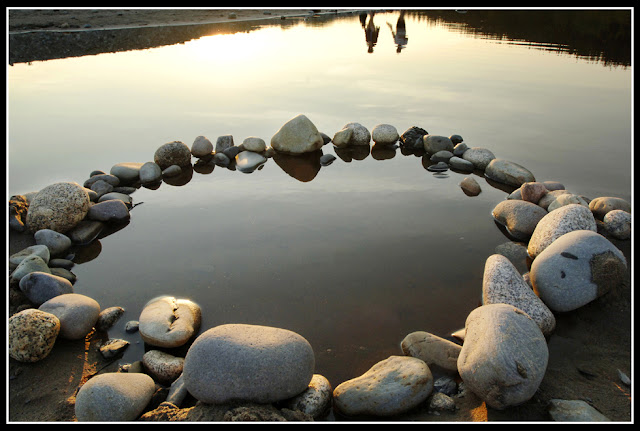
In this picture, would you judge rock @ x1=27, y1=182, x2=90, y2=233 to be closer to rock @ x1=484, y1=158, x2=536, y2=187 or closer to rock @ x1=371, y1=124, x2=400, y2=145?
rock @ x1=371, y1=124, x2=400, y2=145

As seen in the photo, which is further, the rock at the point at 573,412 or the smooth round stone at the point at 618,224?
the smooth round stone at the point at 618,224

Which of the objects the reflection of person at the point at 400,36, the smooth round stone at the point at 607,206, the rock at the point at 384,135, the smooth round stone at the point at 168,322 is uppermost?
the reflection of person at the point at 400,36

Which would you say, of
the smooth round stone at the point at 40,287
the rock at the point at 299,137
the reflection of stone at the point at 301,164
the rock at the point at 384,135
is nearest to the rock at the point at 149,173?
the reflection of stone at the point at 301,164

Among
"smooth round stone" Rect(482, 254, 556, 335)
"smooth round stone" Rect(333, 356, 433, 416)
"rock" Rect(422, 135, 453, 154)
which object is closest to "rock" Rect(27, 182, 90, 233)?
"smooth round stone" Rect(333, 356, 433, 416)

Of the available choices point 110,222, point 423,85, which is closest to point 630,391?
point 110,222

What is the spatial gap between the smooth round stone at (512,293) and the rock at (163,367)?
3948 mm

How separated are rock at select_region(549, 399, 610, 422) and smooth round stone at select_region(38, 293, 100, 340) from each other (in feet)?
17.6

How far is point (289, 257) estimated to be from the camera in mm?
6789

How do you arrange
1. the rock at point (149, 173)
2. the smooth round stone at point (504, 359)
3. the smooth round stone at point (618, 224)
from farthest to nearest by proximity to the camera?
the rock at point (149, 173), the smooth round stone at point (618, 224), the smooth round stone at point (504, 359)

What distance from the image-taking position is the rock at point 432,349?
4664 millimetres

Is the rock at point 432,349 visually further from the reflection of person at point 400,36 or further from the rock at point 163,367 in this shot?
the reflection of person at point 400,36

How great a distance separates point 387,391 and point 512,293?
2262 millimetres

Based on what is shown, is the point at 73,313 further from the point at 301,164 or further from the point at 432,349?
the point at 301,164

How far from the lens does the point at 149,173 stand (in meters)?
9.67
